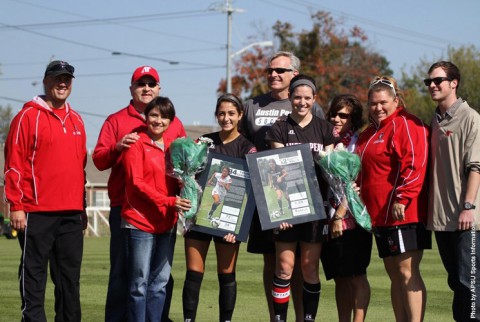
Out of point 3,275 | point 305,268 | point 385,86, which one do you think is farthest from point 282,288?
point 3,275

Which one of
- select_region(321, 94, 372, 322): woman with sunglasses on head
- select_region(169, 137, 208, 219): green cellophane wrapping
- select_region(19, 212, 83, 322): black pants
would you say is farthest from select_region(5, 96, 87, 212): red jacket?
select_region(321, 94, 372, 322): woman with sunglasses on head

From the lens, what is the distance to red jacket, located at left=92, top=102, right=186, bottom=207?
8.66 m

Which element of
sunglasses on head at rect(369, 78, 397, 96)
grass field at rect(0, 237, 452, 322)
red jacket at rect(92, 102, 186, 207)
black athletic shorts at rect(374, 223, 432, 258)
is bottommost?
grass field at rect(0, 237, 452, 322)

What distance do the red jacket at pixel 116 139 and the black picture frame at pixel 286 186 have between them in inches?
39.1

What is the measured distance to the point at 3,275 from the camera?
16.5 metres

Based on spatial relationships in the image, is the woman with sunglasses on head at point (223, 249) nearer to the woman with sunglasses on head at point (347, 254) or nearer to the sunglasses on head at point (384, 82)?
the woman with sunglasses on head at point (347, 254)

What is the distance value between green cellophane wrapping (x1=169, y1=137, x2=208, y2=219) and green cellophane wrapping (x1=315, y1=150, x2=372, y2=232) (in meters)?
1.16

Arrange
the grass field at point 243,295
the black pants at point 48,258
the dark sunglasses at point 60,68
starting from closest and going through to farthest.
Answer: the black pants at point 48,258
the dark sunglasses at point 60,68
the grass field at point 243,295

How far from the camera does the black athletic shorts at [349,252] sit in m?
8.67

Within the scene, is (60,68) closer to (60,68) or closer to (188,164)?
(60,68)

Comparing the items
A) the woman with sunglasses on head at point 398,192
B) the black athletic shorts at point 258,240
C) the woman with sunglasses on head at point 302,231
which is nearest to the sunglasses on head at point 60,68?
the woman with sunglasses on head at point 302,231

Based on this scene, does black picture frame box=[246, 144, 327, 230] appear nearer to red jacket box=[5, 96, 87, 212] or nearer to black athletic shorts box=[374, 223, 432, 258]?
black athletic shorts box=[374, 223, 432, 258]

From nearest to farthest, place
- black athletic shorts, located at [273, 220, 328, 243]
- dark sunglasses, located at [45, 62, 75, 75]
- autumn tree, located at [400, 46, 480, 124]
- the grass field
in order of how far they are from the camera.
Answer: dark sunglasses, located at [45, 62, 75, 75], black athletic shorts, located at [273, 220, 328, 243], the grass field, autumn tree, located at [400, 46, 480, 124]

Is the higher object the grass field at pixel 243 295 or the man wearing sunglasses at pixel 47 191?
the man wearing sunglasses at pixel 47 191
